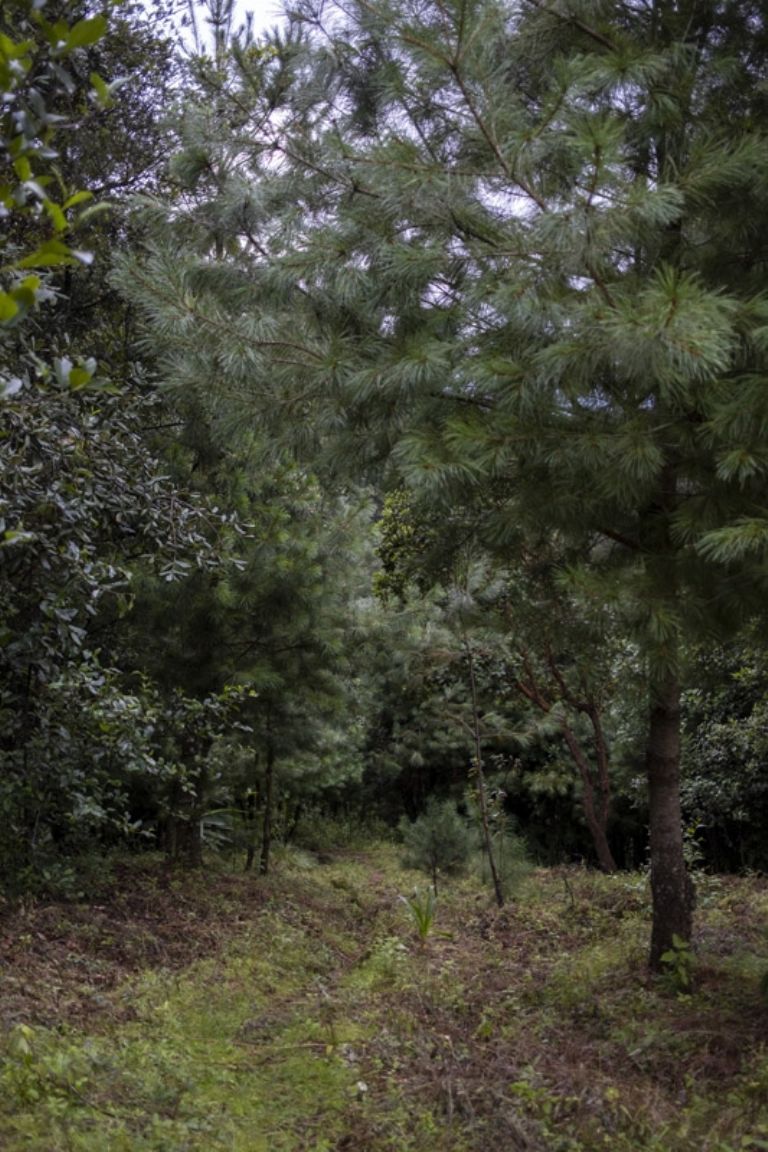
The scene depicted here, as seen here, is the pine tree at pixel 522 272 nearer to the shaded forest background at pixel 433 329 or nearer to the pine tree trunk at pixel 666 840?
the shaded forest background at pixel 433 329

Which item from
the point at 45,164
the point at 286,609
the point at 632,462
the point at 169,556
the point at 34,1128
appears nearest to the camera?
the point at 34,1128

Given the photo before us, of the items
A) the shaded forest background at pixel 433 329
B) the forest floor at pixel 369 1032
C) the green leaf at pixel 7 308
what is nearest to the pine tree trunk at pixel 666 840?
the shaded forest background at pixel 433 329

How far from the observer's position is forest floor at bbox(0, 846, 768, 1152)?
11.0 feet

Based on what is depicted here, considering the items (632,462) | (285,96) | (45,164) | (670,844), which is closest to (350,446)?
(632,462)

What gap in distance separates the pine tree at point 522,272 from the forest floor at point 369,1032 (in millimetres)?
1541

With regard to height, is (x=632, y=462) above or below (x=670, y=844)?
above

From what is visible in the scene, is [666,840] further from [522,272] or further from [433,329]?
[522,272]

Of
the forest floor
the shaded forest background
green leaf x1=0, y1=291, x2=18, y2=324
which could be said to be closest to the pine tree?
the shaded forest background

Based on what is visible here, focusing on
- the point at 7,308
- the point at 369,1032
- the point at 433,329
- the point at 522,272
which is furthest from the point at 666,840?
the point at 7,308

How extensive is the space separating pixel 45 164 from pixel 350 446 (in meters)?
2.97

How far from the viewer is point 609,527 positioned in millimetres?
4203

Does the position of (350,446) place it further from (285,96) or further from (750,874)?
(750,874)

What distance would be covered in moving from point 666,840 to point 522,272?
9.52 feet

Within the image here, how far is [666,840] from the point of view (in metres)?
4.91
